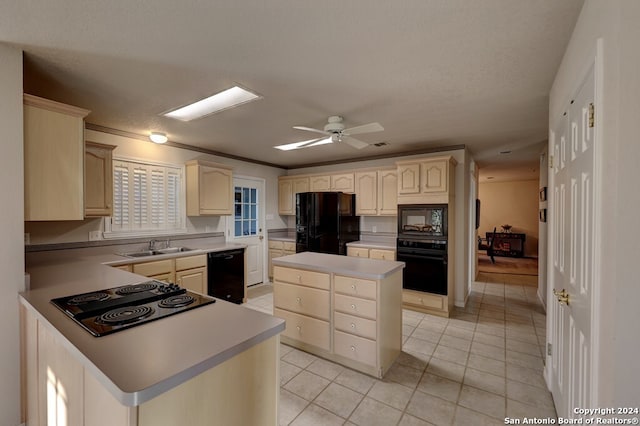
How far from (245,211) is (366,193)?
7.51 feet

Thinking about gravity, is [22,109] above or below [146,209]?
above

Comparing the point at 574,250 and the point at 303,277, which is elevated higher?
the point at 574,250

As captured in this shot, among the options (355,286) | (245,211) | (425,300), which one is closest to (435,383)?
(355,286)

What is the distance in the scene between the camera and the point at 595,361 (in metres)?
1.08

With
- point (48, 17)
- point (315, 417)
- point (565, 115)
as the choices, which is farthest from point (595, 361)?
point (48, 17)

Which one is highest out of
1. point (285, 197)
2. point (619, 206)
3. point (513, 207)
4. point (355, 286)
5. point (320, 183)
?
point (320, 183)

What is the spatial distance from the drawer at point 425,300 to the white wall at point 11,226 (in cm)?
401

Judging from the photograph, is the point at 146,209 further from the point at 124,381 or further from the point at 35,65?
the point at 124,381

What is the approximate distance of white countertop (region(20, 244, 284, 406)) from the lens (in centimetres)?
86

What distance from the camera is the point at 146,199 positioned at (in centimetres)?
375

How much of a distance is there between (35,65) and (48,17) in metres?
0.74

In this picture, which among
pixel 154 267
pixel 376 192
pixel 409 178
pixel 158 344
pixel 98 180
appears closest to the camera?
pixel 158 344

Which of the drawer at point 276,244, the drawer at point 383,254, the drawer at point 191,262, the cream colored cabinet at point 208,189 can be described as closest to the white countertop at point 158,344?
the drawer at point 191,262

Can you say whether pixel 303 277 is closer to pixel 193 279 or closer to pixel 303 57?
pixel 193 279
